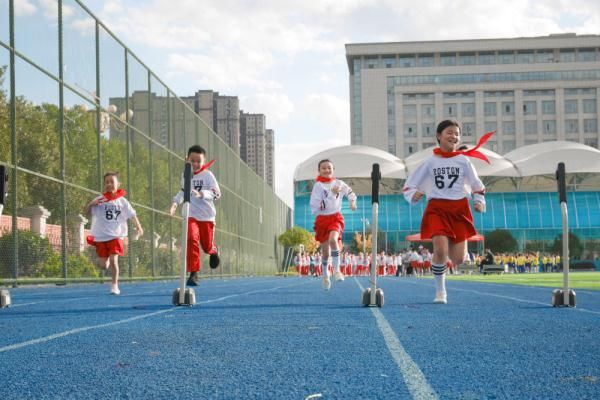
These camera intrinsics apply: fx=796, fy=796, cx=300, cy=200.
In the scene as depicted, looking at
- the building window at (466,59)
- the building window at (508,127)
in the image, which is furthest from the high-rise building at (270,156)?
the building window at (508,127)

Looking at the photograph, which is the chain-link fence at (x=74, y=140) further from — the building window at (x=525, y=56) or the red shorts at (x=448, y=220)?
the building window at (x=525, y=56)

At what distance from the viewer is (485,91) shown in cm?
12044

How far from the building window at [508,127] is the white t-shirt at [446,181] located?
112836mm

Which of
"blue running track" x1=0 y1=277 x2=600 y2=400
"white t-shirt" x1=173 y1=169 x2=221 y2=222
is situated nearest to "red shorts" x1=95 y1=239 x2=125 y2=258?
"white t-shirt" x1=173 y1=169 x2=221 y2=222

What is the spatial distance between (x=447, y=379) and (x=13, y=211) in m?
10.9

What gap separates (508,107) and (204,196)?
11379 cm

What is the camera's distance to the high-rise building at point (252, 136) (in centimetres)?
15100

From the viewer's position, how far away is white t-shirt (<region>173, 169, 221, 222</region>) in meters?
11.6

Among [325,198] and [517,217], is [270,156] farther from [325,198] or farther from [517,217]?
[325,198]

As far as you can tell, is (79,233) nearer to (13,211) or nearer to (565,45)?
(13,211)

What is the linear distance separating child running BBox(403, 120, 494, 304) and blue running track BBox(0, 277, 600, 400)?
145 cm

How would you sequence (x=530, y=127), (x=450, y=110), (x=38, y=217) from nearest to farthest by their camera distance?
(x=38, y=217) → (x=530, y=127) → (x=450, y=110)

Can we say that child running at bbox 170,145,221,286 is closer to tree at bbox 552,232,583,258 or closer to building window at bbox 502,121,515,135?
tree at bbox 552,232,583,258

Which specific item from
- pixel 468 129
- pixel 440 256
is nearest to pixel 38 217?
pixel 440 256
